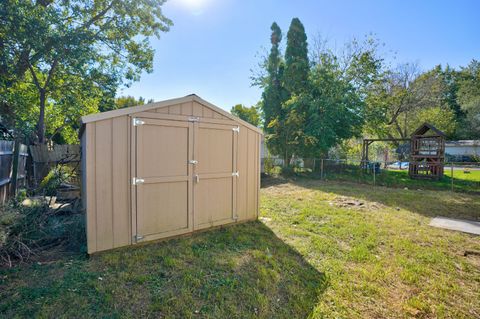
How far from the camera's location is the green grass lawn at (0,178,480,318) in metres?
2.15

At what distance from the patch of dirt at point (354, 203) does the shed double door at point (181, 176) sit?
3404mm

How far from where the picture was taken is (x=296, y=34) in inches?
518

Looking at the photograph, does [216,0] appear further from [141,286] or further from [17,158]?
[141,286]

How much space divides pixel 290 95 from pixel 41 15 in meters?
11.0

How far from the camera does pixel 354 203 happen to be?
20.9ft

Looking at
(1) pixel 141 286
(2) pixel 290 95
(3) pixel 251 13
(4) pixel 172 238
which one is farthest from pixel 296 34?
(1) pixel 141 286

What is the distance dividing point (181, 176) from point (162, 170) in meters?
0.32

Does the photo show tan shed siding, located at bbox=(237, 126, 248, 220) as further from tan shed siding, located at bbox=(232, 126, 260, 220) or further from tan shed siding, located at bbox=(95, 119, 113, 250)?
tan shed siding, located at bbox=(95, 119, 113, 250)

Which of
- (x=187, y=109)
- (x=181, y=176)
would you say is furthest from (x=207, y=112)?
(x=181, y=176)

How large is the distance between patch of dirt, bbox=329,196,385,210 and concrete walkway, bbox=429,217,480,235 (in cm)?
125

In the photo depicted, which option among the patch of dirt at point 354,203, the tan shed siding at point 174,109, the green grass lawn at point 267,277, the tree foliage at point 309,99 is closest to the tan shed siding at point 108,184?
the green grass lawn at point 267,277

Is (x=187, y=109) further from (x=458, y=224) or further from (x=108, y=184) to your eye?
(x=458, y=224)

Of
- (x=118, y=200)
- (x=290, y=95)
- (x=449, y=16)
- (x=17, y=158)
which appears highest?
(x=449, y=16)

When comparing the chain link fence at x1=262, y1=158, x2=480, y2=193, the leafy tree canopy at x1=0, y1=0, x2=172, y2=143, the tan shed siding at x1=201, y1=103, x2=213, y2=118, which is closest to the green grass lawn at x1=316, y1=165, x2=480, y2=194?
the chain link fence at x1=262, y1=158, x2=480, y2=193
